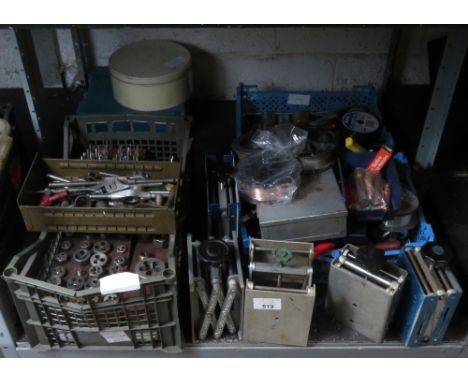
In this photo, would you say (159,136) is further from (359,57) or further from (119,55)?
(359,57)

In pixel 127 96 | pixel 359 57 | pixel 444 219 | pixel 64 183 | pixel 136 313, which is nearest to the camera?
pixel 136 313

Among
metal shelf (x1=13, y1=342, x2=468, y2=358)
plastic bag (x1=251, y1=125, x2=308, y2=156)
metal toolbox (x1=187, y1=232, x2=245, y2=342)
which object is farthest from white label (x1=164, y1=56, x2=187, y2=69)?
metal shelf (x1=13, y1=342, x2=468, y2=358)

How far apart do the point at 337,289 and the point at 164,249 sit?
509mm

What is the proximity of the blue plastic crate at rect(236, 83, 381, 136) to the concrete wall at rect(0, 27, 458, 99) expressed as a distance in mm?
236

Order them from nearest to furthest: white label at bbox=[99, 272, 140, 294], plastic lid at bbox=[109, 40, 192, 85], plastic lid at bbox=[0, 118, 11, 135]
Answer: white label at bbox=[99, 272, 140, 294], plastic lid at bbox=[0, 118, 11, 135], plastic lid at bbox=[109, 40, 192, 85]

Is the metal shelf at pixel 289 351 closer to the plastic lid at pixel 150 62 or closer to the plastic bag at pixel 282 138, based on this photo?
the plastic bag at pixel 282 138

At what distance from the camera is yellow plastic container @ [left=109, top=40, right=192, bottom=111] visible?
6.01 ft

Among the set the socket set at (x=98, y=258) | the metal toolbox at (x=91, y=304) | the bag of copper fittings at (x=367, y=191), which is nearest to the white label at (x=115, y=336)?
the metal toolbox at (x=91, y=304)

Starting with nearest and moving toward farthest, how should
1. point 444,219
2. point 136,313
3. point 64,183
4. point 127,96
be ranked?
point 136,313
point 64,183
point 444,219
point 127,96

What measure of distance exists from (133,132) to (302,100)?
0.70 m

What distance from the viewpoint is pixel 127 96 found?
1.88 meters

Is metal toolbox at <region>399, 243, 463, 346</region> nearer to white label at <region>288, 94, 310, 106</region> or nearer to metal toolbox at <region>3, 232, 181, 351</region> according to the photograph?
metal toolbox at <region>3, 232, 181, 351</region>

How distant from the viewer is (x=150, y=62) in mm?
Answer: 1896

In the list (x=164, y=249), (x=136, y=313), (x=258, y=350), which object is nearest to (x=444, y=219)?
(x=258, y=350)
